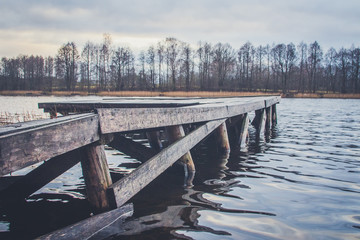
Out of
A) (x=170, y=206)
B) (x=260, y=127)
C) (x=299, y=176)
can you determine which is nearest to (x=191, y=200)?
(x=170, y=206)

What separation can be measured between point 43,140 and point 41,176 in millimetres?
1589

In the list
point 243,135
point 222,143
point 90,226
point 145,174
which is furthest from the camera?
point 243,135

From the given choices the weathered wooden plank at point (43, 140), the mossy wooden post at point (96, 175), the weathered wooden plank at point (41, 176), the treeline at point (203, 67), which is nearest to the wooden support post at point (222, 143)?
the weathered wooden plank at point (41, 176)

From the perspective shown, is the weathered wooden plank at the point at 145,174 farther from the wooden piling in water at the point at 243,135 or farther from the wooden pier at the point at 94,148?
the wooden piling in water at the point at 243,135

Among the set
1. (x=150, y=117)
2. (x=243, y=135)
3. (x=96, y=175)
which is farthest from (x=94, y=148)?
(x=243, y=135)

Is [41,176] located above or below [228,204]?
above

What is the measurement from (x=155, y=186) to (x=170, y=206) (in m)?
0.77

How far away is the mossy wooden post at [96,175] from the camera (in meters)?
2.48

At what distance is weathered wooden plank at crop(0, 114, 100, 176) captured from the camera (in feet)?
5.32

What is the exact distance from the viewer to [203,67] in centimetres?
5834

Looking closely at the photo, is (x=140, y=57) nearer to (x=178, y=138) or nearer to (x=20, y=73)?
(x=20, y=73)

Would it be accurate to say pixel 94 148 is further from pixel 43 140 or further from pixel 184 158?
pixel 184 158

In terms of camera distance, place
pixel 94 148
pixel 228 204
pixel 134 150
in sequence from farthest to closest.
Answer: pixel 134 150 → pixel 228 204 → pixel 94 148

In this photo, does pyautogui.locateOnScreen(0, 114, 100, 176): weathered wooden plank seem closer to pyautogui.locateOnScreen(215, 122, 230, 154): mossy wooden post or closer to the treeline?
pyautogui.locateOnScreen(215, 122, 230, 154): mossy wooden post
